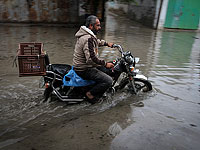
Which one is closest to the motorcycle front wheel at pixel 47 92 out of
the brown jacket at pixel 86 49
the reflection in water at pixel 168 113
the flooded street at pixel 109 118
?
the flooded street at pixel 109 118

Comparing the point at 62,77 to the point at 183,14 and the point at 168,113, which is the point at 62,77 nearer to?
the point at 168,113

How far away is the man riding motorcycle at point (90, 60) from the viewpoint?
146 inches

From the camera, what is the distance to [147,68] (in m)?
6.80

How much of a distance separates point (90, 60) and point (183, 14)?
44.4 ft

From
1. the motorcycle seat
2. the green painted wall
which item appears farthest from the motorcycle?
the green painted wall

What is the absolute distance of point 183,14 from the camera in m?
15.1

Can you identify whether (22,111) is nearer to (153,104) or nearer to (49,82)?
(49,82)

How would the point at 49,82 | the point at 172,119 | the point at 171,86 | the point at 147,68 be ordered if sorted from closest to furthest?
the point at 172,119
the point at 49,82
the point at 171,86
the point at 147,68

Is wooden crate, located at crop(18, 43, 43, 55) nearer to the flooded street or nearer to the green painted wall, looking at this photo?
the flooded street

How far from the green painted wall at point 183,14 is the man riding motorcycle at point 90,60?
1248 cm

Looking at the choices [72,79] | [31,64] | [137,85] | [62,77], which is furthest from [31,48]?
[137,85]

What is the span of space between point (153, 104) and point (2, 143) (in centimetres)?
295

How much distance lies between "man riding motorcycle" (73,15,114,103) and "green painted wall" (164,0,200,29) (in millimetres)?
12479

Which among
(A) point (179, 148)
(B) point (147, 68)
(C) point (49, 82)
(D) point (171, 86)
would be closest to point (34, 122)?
(C) point (49, 82)
